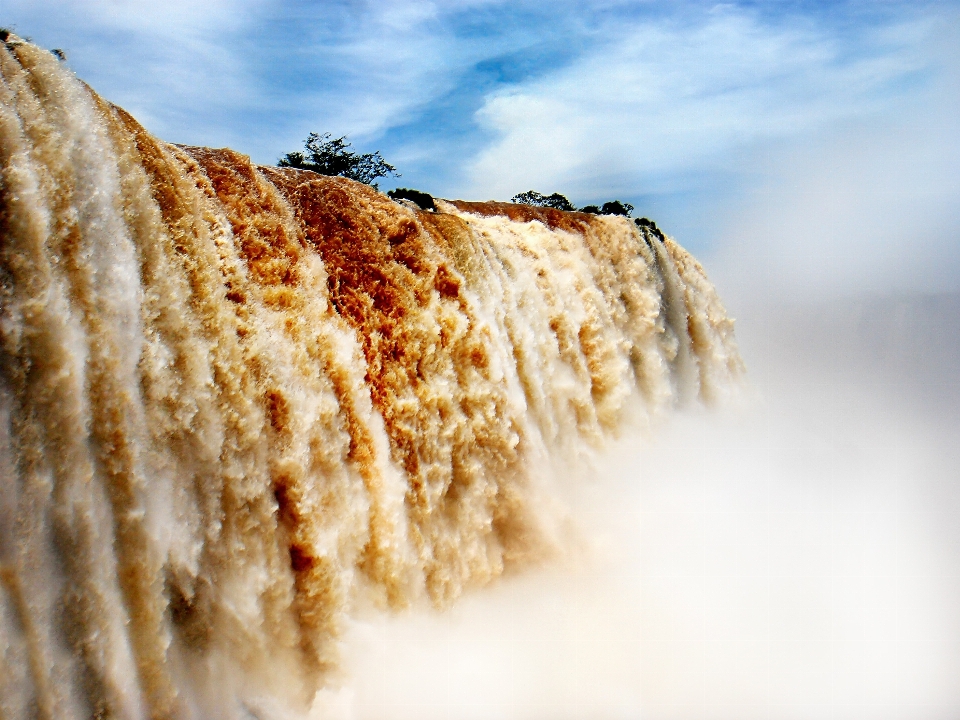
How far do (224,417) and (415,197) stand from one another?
11.7 ft

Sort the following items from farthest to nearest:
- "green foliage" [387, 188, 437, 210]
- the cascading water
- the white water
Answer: "green foliage" [387, 188, 437, 210]
the white water
the cascading water

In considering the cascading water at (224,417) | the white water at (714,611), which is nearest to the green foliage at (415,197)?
the cascading water at (224,417)

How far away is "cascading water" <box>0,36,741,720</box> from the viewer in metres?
2.76

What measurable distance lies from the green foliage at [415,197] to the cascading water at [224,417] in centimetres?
66

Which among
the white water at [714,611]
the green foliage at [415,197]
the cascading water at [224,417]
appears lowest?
the white water at [714,611]

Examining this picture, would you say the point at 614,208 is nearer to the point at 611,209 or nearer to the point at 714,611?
the point at 611,209

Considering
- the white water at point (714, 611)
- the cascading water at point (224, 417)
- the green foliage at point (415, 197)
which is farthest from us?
the green foliage at point (415, 197)

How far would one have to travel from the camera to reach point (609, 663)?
478 cm

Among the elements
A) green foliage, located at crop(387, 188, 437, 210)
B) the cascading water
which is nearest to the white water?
the cascading water

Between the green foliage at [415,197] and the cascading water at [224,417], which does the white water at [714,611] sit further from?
the green foliage at [415,197]

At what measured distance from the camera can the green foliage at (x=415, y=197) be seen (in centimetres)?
614

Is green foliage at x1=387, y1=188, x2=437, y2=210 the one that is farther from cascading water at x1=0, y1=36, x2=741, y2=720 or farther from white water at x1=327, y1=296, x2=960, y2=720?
white water at x1=327, y1=296, x2=960, y2=720

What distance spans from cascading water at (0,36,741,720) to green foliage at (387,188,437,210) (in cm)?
66

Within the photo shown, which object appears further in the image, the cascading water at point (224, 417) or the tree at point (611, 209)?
the tree at point (611, 209)
